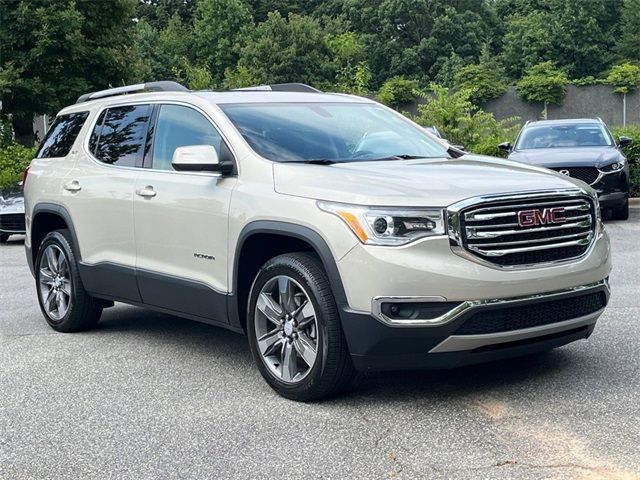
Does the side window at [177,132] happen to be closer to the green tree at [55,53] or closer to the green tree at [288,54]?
the green tree at [55,53]

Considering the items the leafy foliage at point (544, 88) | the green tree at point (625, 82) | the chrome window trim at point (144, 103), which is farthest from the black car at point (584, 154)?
the green tree at point (625, 82)

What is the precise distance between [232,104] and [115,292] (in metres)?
1.69

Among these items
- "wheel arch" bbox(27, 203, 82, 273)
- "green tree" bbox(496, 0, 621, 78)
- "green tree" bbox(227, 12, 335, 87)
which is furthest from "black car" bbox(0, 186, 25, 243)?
"green tree" bbox(496, 0, 621, 78)

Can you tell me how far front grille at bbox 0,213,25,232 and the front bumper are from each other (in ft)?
33.4

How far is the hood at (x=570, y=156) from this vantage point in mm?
13469

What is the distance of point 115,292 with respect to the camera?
641 centimetres

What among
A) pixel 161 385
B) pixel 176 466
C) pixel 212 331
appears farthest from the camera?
pixel 212 331

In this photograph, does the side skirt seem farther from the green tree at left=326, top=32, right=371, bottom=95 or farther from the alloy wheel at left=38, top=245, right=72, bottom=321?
the green tree at left=326, top=32, right=371, bottom=95

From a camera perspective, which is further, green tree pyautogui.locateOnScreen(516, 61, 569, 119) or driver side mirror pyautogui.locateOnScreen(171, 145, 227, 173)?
green tree pyautogui.locateOnScreen(516, 61, 569, 119)

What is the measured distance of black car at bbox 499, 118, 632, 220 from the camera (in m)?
13.4

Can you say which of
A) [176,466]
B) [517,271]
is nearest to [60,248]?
[176,466]

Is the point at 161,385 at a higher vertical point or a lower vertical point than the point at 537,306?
lower

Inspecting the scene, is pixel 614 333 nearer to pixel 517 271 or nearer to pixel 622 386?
pixel 622 386

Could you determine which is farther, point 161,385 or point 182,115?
point 182,115
